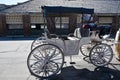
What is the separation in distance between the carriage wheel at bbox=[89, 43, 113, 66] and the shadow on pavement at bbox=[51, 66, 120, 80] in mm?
252

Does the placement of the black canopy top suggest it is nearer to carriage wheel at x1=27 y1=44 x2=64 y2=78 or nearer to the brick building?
carriage wheel at x1=27 y1=44 x2=64 y2=78

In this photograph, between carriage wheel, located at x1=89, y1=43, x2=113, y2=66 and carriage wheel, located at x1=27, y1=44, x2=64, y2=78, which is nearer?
carriage wheel, located at x1=27, y1=44, x2=64, y2=78

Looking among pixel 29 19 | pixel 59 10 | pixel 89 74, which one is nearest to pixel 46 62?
pixel 89 74

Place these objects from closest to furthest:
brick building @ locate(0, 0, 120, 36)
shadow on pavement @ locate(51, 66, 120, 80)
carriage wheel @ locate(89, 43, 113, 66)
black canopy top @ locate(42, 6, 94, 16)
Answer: shadow on pavement @ locate(51, 66, 120, 80)
black canopy top @ locate(42, 6, 94, 16)
carriage wheel @ locate(89, 43, 113, 66)
brick building @ locate(0, 0, 120, 36)

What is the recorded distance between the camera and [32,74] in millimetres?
6141

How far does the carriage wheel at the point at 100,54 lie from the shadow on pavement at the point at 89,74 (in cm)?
25

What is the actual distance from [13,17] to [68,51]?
1732 centimetres

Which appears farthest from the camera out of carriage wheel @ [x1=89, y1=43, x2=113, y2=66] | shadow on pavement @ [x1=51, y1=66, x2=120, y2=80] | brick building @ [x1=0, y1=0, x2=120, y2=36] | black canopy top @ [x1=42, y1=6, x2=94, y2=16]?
brick building @ [x1=0, y1=0, x2=120, y2=36]

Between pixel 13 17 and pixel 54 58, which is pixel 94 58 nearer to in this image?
pixel 54 58

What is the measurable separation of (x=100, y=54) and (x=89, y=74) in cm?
106

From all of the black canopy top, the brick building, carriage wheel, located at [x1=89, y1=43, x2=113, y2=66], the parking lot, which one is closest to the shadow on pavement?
the parking lot

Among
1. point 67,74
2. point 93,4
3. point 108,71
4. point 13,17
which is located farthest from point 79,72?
point 93,4

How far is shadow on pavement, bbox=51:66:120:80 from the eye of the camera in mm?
6191

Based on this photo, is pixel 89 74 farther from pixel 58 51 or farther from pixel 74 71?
pixel 58 51
